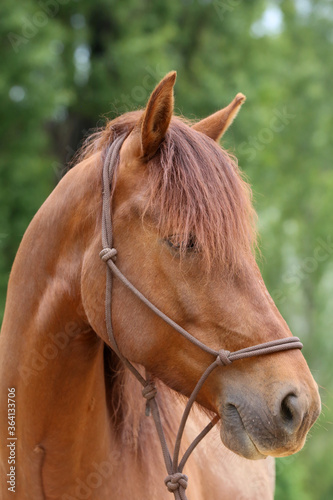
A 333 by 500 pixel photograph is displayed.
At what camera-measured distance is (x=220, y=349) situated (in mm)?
1730

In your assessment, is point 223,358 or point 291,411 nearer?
point 291,411

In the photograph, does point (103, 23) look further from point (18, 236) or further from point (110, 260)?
point (110, 260)

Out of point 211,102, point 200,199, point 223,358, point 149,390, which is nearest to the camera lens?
point 223,358

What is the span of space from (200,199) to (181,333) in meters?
0.42

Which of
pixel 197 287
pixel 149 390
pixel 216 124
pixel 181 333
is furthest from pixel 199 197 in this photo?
pixel 149 390

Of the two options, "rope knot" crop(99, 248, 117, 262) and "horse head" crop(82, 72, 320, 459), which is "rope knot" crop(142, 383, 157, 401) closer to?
"horse head" crop(82, 72, 320, 459)

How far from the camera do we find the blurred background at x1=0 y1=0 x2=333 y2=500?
595 cm

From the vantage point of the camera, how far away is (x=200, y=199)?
1808 millimetres

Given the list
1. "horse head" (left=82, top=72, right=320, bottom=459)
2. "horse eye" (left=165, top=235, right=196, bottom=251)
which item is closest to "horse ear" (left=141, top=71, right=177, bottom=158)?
"horse head" (left=82, top=72, right=320, bottom=459)

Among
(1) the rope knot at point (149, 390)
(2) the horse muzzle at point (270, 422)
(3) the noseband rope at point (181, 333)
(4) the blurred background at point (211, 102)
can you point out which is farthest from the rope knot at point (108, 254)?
(4) the blurred background at point (211, 102)

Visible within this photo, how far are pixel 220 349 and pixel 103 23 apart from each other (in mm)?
6452

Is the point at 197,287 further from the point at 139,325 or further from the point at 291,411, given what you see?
the point at 291,411

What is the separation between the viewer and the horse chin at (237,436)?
1665mm

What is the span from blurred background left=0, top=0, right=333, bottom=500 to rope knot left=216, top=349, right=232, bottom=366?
5.29 feet
